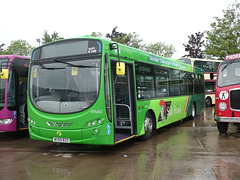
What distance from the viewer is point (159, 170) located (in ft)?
17.2

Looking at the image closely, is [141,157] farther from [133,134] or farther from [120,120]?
[120,120]

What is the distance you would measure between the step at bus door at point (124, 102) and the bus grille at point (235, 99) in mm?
3542

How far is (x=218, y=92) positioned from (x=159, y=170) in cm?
481

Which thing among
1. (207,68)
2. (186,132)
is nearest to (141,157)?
(186,132)

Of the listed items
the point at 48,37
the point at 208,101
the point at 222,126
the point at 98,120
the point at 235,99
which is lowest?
the point at 222,126

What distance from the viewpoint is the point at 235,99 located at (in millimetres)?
8438

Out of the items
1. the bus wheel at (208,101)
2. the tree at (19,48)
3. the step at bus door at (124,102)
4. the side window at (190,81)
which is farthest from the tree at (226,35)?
the tree at (19,48)

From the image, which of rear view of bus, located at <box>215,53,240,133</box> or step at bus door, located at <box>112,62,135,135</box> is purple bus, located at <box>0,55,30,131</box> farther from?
rear view of bus, located at <box>215,53,240,133</box>

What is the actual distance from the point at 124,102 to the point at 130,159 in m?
2.08

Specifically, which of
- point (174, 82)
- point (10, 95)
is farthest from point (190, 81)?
point (10, 95)

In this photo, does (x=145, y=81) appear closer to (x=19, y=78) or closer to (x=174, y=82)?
(x=174, y=82)

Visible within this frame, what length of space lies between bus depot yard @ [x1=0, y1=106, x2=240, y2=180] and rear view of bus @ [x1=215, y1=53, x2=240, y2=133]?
0.71 metres

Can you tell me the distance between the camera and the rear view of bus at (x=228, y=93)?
8422 millimetres

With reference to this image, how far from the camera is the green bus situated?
20.3ft
